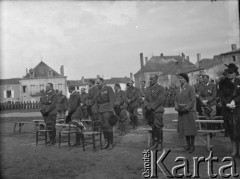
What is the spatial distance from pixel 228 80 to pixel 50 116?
5750 millimetres

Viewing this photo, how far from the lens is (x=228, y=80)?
675cm

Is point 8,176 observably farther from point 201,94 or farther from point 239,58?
point 239,58

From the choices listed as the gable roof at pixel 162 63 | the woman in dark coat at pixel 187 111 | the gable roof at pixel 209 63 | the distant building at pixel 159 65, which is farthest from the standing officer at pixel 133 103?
the gable roof at pixel 162 63

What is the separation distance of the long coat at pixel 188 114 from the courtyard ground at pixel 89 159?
520 mm

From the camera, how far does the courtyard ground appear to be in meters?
5.85

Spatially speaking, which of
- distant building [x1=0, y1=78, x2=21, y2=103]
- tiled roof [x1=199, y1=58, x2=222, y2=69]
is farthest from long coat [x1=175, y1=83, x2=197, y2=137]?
distant building [x1=0, y1=78, x2=21, y2=103]

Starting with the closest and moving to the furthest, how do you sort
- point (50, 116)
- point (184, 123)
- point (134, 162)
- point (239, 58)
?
1. point (134, 162)
2. point (184, 123)
3. point (50, 116)
4. point (239, 58)

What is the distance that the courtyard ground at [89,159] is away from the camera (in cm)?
585

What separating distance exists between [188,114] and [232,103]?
4.28ft

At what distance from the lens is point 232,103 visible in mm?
6578

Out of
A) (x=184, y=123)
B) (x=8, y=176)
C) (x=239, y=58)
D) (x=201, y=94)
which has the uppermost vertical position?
(x=239, y=58)

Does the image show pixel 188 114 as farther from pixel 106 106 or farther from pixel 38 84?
pixel 38 84

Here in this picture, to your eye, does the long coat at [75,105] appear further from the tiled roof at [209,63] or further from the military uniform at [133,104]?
the tiled roof at [209,63]

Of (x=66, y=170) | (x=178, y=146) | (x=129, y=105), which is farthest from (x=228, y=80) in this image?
(x=129, y=105)
